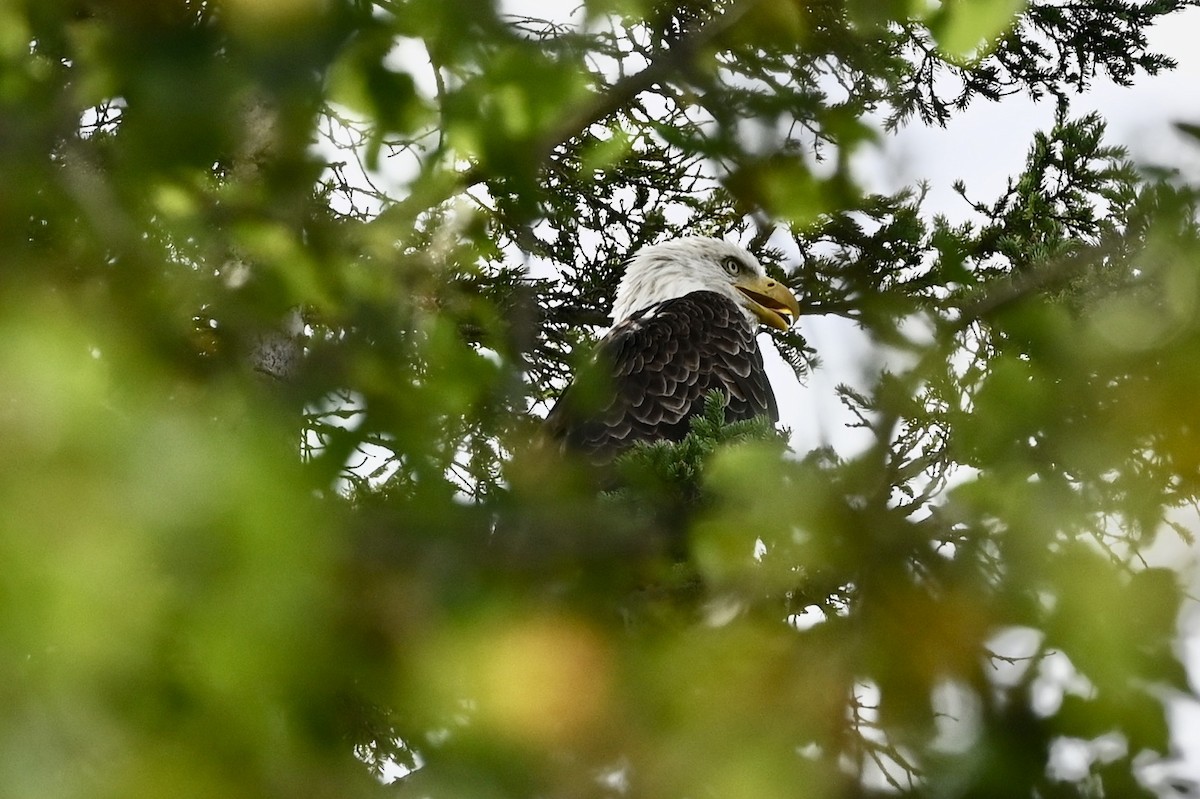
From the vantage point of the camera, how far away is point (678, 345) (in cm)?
609

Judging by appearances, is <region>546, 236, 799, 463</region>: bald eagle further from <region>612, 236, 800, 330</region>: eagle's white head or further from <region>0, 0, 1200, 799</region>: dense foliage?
<region>0, 0, 1200, 799</region>: dense foliage

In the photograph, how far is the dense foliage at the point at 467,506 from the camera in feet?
2.92

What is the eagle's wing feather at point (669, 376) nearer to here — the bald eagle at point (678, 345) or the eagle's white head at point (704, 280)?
the bald eagle at point (678, 345)

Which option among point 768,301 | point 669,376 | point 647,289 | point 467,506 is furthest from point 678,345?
point 467,506

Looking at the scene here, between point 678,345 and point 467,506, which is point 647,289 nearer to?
point 678,345

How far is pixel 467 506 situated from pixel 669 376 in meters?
4.39

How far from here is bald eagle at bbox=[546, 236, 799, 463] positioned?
18.1 feet

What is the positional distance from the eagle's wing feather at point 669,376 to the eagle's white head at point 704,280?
25 cm

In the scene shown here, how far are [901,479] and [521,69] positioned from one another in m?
1.69

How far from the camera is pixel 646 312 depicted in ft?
21.5

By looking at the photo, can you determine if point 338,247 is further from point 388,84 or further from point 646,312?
point 646,312

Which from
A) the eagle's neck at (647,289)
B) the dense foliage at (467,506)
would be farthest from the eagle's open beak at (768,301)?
the dense foliage at (467,506)

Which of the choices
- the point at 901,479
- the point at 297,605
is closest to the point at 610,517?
the point at 297,605

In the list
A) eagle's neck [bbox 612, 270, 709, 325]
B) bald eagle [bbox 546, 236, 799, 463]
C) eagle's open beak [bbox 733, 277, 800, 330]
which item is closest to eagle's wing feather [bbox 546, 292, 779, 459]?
bald eagle [bbox 546, 236, 799, 463]
